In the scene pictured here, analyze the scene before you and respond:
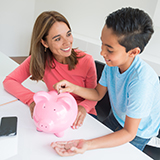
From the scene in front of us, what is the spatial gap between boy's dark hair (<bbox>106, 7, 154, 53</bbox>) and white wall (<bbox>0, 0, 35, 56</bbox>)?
2.99 meters

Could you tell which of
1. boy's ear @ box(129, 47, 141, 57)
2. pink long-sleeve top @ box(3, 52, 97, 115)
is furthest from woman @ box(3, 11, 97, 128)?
boy's ear @ box(129, 47, 141, 57)

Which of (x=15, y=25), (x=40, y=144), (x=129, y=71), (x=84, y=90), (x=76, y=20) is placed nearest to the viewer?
(x=40, y=144)

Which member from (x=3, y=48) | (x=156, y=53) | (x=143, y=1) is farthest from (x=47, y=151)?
(x=3, y=48)

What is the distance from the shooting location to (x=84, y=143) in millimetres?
660

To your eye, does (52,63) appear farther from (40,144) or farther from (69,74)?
(40,144)

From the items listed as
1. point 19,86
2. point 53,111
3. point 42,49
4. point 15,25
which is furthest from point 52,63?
point 15,25

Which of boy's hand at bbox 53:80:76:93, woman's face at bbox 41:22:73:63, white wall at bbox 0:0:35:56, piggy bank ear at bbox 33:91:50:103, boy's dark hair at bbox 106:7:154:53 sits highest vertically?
boy's dark hair at bbox 106:7:154:53

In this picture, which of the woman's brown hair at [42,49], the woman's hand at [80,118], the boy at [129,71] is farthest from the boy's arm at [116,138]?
the woman's brown hair at [42,49]

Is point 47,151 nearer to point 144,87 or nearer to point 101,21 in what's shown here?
point 144,87

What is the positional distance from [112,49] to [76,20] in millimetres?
2274

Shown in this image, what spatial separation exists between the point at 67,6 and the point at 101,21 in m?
0.83

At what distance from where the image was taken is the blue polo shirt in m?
0.72

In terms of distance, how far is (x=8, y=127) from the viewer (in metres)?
0.57

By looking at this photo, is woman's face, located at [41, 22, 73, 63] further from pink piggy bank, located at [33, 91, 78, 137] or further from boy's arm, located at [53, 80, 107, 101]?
pink piggy bank, located at [33, 91, 78, 137]
